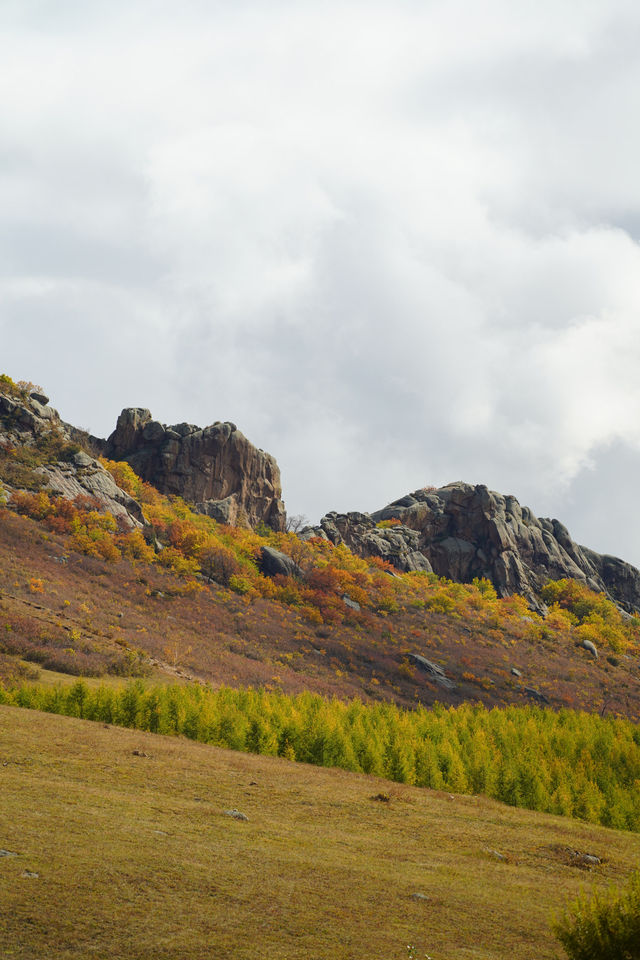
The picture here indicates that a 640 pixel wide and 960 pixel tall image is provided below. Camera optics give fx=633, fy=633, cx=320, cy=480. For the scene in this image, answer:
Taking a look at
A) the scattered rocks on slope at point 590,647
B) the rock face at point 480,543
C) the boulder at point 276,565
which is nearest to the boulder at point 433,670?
the boulder at point 276,565

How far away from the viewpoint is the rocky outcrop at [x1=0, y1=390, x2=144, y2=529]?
53.5 metres

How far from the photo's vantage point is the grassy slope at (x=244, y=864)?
5.06m

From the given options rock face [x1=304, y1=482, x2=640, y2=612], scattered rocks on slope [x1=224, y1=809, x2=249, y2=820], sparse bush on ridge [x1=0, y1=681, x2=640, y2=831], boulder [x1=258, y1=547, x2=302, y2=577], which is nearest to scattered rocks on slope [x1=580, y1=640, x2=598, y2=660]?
rock face [x1=304, y1=482, x2=640, y2=612]

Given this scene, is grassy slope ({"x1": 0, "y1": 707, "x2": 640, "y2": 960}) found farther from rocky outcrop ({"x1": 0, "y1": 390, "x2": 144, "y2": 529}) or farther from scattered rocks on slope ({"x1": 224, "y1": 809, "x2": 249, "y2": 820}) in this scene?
rocky outcrop ({"x1": 0, "y1": 390, "x2": 144, "y2": 529})

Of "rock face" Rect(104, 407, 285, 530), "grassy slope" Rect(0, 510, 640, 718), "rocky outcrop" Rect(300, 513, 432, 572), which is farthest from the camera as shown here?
"rocky outcrop" Rect(300, 513, 432, 572)

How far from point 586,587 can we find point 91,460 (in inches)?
3040

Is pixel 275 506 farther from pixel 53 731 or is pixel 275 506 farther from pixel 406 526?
pixel 53 731

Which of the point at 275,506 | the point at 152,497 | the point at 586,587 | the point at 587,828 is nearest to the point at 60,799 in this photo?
the point at 587,828

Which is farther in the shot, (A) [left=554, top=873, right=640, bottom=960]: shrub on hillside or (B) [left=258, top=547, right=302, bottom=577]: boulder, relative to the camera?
(B) [left=258, top=547, right=302, bottom=577]: boulder

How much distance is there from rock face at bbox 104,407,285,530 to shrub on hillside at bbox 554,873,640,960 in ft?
244

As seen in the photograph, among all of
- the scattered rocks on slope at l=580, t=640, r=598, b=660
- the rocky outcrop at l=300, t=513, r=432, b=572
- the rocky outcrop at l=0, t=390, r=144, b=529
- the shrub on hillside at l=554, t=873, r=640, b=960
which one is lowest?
the shrub on hillside at l=554, t=873, r=640, b=960

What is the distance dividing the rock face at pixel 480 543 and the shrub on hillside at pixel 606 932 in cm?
8468

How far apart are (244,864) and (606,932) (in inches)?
155

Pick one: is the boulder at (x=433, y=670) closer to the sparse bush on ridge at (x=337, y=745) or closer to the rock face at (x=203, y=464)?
the sparse bush on ridge at (x=337, y=745)
